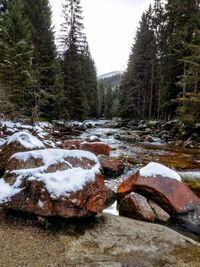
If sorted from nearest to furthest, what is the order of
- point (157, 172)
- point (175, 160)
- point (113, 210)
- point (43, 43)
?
point (113, 210) < point (157, 172) < point (175, 160) < point (43, 43)

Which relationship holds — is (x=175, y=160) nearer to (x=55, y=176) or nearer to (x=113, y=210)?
(x=113, y=210)

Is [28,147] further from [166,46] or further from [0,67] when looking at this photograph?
[166,46]

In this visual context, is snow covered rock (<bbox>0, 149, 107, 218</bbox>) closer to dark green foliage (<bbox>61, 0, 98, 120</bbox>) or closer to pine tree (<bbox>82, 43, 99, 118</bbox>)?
dark green foliage (<bbox>61, 0, 98, 120</bbox>)

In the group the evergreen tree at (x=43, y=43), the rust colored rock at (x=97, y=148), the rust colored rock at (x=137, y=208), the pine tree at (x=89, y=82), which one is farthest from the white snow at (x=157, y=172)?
the pine tree at (x=89, y=82)

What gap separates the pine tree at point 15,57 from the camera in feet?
59.1

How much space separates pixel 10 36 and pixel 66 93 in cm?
1209

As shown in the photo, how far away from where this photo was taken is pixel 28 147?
753 centimetres

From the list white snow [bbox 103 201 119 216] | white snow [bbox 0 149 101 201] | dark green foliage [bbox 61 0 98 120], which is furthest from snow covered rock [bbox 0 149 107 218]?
dark green foliage [bbox 61 0 98 120]

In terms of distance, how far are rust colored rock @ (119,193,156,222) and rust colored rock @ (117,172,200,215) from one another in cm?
30

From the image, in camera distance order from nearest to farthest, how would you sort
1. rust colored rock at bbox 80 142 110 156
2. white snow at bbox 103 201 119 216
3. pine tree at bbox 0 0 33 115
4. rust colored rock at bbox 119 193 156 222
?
rust colored rock at bbox 119 193 156 222 → white snow at bbox 103 201 119 216 → rust colored rock at bbox 80 142 110 156 → pine tree at bbox 0 0 33 115

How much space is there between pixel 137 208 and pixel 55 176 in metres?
2.10

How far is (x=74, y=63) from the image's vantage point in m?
33.4

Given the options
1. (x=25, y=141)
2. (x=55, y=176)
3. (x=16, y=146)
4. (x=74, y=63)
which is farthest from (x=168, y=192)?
(x=74, y=63)

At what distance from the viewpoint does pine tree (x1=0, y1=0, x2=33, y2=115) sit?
18000 mm
